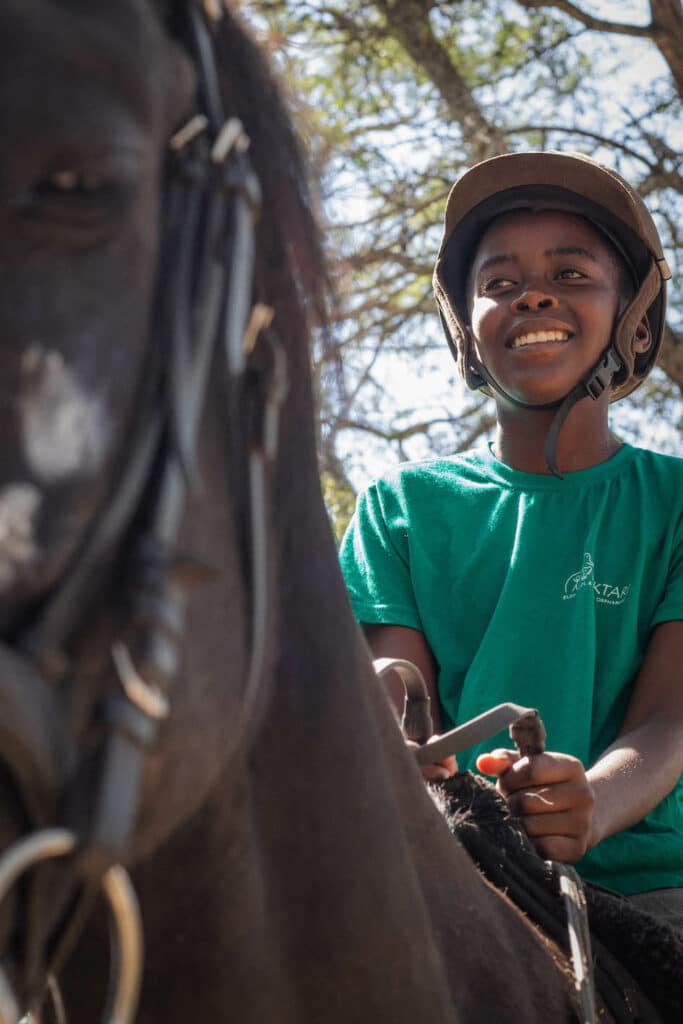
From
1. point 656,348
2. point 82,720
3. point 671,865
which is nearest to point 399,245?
point 656,348

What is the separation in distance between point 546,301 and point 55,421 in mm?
2041

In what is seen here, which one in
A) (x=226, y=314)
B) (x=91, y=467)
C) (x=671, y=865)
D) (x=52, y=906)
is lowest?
(x=671, y=865)

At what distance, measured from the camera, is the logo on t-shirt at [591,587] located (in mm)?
2514

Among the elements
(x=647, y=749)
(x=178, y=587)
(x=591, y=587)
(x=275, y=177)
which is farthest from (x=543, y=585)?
(x=178, y=587)

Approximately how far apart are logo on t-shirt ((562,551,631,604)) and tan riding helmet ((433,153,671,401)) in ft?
1.97

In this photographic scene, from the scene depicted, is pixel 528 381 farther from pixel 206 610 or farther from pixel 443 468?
pixel 206 610

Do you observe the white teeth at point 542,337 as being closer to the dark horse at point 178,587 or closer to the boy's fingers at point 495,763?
the boy's fingers at point 495,763

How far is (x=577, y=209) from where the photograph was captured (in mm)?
2824

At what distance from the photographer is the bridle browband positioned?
0.90 metres

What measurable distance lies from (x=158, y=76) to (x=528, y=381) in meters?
1.85

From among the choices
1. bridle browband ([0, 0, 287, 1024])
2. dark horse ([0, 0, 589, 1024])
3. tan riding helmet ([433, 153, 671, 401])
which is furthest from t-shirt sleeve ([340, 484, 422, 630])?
bridle browband ([0, 0, 287, 1024])

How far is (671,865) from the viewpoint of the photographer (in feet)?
7.64

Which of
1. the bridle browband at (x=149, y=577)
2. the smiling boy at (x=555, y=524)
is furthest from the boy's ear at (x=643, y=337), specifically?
the bridle browband at (x=149, y=577)

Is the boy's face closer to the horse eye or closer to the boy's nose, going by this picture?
the boy's nose
